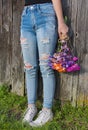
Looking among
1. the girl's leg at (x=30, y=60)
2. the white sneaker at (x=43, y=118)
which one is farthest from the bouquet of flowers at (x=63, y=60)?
the white sneaker at (x=43, y=118)

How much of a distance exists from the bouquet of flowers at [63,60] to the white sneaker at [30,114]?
630 mm

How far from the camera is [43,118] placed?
4.27m

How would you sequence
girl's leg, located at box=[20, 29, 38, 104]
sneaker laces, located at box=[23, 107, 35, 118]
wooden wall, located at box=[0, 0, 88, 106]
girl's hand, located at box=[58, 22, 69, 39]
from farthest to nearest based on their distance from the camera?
sneaker laces, located at box=[23, 107, 35, 118], wooden wall, located at box=[0, 0, 88, 106], girl's leg, located at box=[20, 29, 38, 104], girl's hand, located at box=[58, 22, 69, 39]

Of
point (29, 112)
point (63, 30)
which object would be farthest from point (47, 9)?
point (29, 112)

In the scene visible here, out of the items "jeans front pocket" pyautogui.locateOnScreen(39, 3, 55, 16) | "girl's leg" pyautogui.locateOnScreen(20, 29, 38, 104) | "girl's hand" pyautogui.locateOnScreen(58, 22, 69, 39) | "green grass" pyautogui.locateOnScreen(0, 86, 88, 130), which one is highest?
"jeans front pocket" pyautogui.locateOnScreen(39, 3, 55, 16)

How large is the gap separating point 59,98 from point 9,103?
656 mm

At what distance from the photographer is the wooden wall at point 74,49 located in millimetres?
4219

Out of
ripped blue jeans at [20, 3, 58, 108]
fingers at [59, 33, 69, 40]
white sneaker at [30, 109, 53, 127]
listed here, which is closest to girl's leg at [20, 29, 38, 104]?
ripped blue jeans at [20, 3, 58, 108]

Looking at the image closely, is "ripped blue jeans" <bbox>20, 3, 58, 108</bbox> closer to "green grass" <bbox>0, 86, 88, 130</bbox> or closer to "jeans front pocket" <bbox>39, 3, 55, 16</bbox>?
"jeans front pocket" <bbox>39, 3, 55, 16</bbox>

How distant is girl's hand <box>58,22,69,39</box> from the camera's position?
3.96m

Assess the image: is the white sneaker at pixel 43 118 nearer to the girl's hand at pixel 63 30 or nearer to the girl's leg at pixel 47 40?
the girl's leg at pixel 47 40

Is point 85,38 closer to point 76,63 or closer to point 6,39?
point 76,63

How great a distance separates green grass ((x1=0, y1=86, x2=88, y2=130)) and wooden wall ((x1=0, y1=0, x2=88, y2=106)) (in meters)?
0.11

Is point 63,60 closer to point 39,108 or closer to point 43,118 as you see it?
point 43,118
